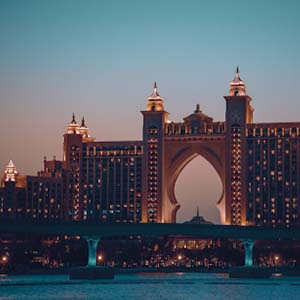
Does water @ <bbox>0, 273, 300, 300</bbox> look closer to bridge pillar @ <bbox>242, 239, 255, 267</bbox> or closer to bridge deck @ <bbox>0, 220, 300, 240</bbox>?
bridge pillar @ <bbox>242, 239, 255, 267</bbox>

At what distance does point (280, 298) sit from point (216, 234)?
3294cm

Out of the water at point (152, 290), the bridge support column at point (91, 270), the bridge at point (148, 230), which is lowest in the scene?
the water at point (152, 290)

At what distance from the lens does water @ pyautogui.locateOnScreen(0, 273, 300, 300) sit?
124188 mm

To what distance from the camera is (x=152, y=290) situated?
136875 mm

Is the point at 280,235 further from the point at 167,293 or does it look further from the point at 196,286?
the point at 167,293

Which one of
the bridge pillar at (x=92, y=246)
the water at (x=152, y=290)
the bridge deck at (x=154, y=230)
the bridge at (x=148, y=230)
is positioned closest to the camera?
the water at (x=152, y=290)

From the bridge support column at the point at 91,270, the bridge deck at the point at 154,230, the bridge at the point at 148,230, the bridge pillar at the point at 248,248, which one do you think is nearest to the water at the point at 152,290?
the bridge support column at the point at 91,270

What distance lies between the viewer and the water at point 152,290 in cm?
12419

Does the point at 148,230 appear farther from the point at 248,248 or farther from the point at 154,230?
the point at 248,248

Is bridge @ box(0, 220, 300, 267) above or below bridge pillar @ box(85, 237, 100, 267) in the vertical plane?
above

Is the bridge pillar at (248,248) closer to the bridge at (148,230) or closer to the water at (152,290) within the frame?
the bridge at (148,230)

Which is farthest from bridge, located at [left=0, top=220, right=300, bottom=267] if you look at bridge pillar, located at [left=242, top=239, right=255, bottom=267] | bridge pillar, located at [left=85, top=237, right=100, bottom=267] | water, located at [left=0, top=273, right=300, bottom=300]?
water, located at [left=0, top=273, right=300, bottom=300]

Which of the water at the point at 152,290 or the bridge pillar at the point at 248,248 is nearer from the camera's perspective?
the water at the point at 152,290

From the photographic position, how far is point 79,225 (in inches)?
5974
